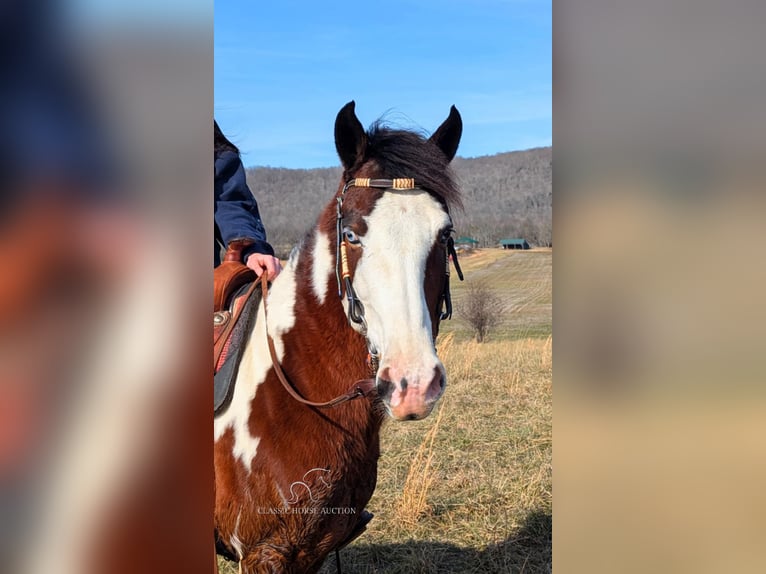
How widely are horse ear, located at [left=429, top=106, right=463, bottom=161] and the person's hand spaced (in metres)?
0.50

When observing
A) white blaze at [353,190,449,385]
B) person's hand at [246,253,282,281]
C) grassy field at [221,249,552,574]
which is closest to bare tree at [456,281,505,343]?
grassy field at [221,249,552,574]

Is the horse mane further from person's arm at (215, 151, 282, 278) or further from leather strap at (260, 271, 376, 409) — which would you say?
leather strap at (260, 271, 376, 409)

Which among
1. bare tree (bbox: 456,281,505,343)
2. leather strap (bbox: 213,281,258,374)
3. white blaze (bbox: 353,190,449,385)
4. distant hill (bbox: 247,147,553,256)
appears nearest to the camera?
white blaze (bbox: 353,190,449,385)

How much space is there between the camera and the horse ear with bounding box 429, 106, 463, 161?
4.34 ft

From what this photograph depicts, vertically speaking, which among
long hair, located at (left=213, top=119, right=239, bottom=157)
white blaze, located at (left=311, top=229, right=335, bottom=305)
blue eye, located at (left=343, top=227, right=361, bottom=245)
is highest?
long hair, located at (left=213, top=119, right=239, bottom=157)

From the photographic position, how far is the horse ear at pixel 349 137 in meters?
1.30

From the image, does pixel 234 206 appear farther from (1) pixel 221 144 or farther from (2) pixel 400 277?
(2) pixel 400 277

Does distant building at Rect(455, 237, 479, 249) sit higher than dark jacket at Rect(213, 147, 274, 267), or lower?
lower

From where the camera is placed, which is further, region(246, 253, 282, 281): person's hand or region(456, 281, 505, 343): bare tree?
region(246, 253, 282, 281): person's hand

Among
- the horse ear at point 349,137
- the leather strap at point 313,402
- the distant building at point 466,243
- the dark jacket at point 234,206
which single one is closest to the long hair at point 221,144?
the dark jacket at point 234,206

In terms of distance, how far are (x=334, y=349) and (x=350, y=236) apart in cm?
27

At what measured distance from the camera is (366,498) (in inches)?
57.1
